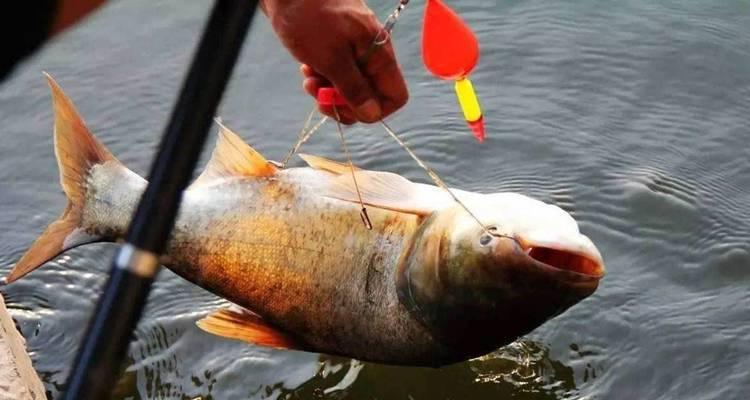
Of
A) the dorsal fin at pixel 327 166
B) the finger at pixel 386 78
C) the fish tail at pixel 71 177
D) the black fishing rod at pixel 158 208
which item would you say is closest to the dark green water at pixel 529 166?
the fish tail at pixel 71 177

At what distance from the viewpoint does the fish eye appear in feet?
9.45

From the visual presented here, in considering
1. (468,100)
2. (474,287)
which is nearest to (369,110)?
(468,100)

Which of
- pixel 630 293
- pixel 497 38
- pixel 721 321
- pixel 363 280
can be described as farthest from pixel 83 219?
pixel 497 38

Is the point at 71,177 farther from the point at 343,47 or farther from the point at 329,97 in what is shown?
the point at 343,47

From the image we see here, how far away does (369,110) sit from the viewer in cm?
277

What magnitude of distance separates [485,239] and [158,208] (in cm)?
151

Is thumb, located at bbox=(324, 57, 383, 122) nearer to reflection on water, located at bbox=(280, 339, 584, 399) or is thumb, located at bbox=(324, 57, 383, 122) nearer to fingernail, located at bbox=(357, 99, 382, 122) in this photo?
fingernail, located at bbox=(357, 99, 382, 122)

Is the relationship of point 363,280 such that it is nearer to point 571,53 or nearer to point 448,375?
point 448,375

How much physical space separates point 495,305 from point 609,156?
2034 mm

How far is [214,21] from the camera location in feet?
4.97

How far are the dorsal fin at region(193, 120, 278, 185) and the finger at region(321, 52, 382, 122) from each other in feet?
2.08

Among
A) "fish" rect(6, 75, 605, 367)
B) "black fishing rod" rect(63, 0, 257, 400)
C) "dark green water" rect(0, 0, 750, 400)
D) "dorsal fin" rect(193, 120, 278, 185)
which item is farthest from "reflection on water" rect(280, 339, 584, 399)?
"black fishing rod" rect(63, 0, 257, 400)

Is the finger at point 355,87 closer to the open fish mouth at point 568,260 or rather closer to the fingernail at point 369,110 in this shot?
the fingernail at point 369,110

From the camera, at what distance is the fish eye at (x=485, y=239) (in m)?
2.88
